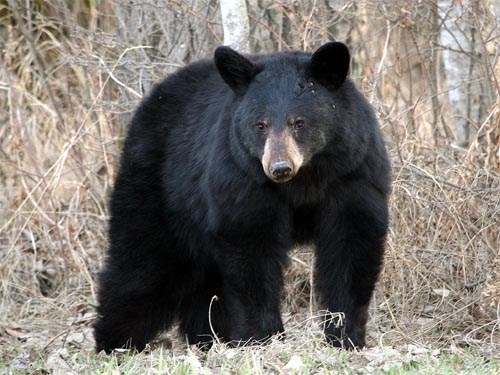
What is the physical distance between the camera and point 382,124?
7527 mm

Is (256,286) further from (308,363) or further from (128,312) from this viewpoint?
(128,312)

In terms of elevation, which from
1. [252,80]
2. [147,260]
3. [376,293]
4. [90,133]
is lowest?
[376,293]

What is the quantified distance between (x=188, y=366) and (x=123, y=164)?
2135 millimetres

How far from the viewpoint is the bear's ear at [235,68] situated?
5379mm

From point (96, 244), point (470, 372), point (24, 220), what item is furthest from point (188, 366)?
point (24, 220)

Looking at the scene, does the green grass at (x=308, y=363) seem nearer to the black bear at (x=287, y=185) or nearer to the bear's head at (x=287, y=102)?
the black bear at (x=287, y=185)

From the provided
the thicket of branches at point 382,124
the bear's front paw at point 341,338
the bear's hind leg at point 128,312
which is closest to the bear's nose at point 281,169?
the bear's front paw at point 341,338

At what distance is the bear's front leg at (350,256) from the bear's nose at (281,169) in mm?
551

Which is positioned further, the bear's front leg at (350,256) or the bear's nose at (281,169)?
the bear's front leg at (350,256)

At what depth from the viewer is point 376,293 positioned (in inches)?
280

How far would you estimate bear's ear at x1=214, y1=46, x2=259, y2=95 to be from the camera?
538 cm

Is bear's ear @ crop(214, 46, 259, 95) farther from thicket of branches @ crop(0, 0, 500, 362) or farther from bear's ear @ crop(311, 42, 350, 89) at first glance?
thicket of branches @ crop(0, 0, 500, 362)

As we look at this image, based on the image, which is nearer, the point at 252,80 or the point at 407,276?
the point at 252,80

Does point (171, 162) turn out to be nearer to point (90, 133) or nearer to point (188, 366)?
point (188, 366)
